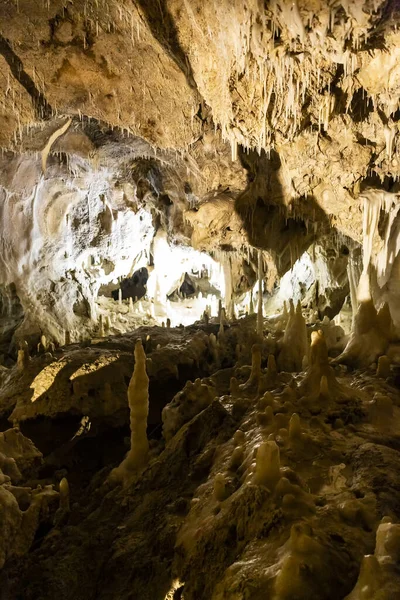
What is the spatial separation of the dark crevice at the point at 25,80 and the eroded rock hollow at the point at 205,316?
0.11ft

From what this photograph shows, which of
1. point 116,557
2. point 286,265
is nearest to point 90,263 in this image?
point 286,265

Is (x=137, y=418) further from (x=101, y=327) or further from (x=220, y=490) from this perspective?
(x=101, y=327)

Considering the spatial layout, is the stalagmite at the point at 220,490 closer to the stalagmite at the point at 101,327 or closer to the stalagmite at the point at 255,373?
the stalagmite at the point at 255,373

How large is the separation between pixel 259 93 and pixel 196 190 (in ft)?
17.2

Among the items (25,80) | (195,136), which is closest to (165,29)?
(195,136)

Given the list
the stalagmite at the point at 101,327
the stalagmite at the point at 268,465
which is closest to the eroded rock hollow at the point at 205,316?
the stalagmite at the point at 268,465

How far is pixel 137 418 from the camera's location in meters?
5.23

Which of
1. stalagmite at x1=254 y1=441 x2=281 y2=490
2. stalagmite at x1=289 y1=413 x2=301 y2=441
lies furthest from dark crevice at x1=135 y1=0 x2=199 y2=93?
stalagmite at x1=254 y1=441 x2=281 y2=490

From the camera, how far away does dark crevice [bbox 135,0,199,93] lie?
6922 millimetres

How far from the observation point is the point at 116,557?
150 inches

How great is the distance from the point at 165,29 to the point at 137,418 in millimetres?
6651

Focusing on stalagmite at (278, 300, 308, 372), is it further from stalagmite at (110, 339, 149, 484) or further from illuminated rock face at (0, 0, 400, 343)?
stalagmite at (110, 339, 149, 484)

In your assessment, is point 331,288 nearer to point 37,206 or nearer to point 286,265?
point 286,265

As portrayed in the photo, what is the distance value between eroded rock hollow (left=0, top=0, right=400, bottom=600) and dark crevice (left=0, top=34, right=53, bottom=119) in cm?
3
